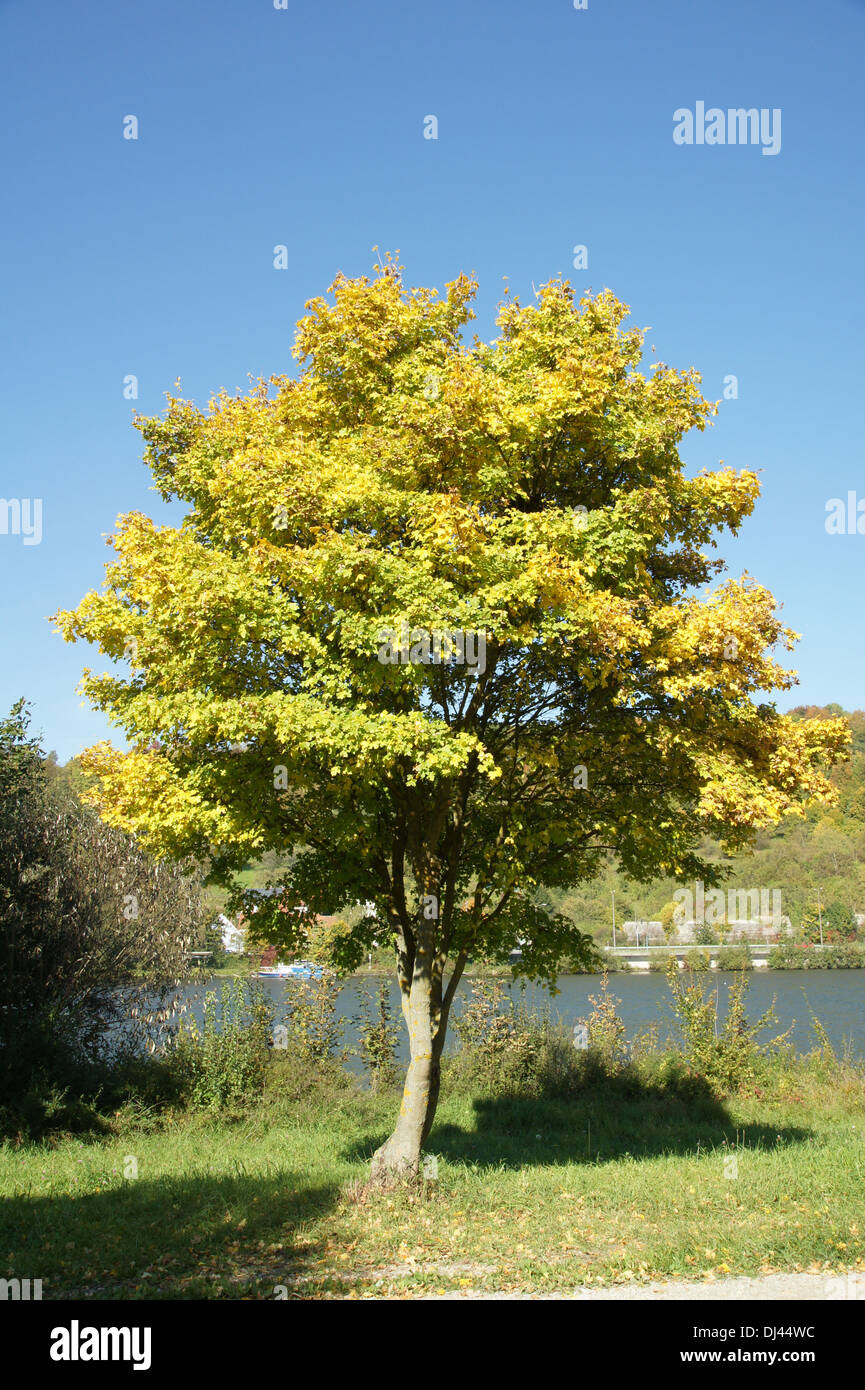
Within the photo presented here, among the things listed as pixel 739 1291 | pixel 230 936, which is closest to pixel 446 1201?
pixel 739 1291

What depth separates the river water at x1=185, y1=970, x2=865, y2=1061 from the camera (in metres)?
17.3

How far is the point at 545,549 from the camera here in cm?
816

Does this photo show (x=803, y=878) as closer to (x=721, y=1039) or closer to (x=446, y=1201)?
(x=721, y=1039)

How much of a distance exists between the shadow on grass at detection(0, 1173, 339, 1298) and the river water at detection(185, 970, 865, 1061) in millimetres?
4124

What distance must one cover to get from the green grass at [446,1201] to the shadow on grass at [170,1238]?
0.08 feet

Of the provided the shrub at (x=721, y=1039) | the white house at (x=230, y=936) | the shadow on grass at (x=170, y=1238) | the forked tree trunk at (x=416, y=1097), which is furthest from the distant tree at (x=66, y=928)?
the shrub at (x=721, y=1039)

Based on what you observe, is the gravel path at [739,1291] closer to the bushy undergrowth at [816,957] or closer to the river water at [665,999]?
the river water at [665,999]

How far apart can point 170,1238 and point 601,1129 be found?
7.19m

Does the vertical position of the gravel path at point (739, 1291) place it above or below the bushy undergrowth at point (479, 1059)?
above

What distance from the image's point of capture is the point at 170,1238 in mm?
8023

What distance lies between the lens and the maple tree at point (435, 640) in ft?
26.7

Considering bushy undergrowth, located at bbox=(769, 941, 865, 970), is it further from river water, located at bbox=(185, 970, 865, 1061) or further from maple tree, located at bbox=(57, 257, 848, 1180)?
maple tree, located at bbox=(57, 257, 848, 1180)
